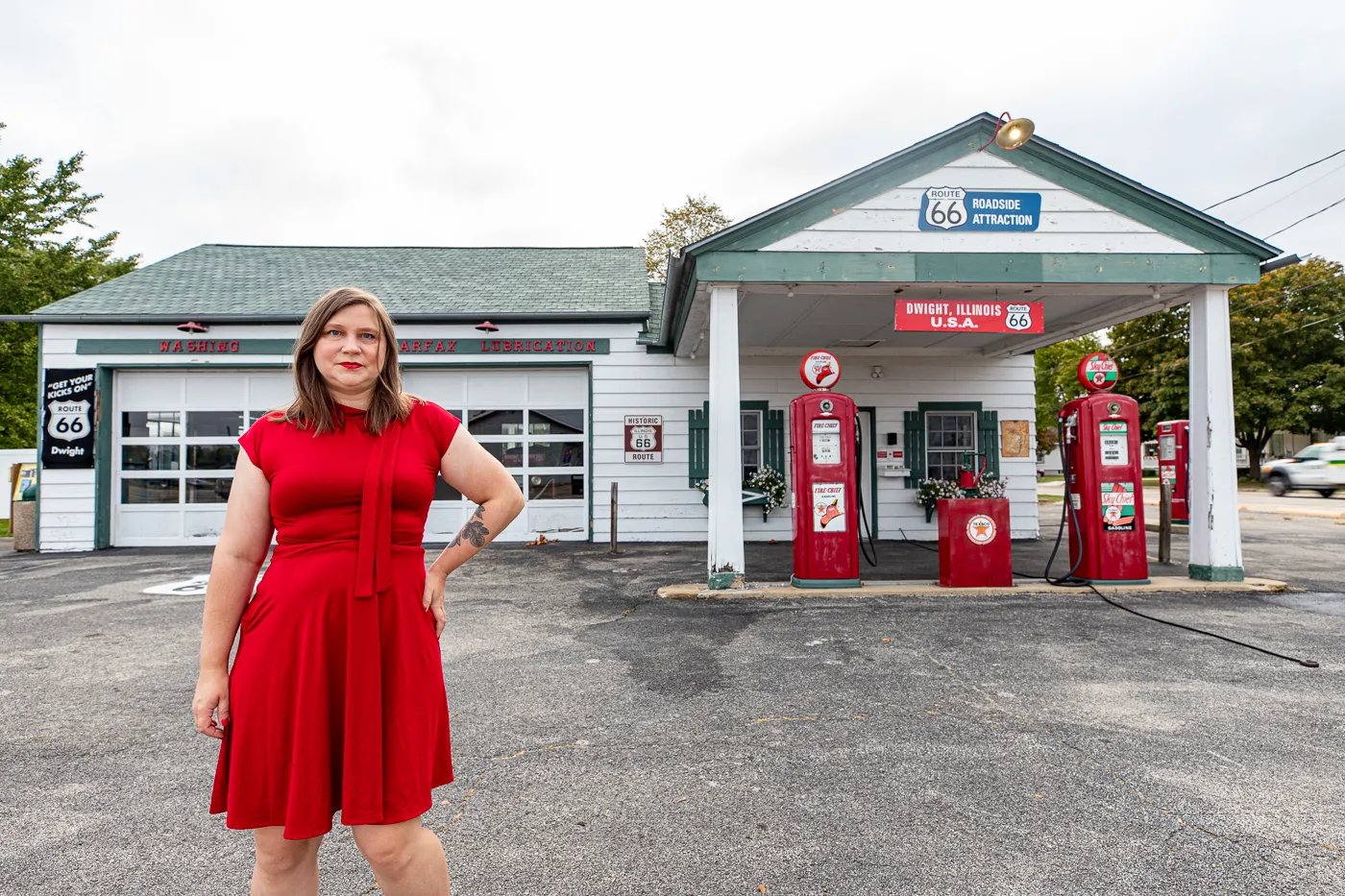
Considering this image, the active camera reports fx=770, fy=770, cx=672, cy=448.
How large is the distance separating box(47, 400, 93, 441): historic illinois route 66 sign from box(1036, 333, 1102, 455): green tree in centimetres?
4481

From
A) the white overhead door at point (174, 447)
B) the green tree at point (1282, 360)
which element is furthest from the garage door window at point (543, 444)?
the green tree at point (1282, 360)

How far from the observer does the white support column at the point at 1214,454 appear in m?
7.70

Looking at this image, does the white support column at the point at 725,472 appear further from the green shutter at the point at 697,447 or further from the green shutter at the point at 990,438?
the green shutter at the point at 990,438

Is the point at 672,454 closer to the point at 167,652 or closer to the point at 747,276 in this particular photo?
the point at 747,276

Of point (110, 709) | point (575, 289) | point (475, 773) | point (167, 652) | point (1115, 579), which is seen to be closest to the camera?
point (475, 773)

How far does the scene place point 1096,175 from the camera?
7738mm

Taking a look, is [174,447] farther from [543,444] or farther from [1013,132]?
[1013,132]

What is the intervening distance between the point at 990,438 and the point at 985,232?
18.7 ft

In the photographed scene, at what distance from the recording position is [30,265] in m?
20.4

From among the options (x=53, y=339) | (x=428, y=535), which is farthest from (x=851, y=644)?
(x=53, y=339)

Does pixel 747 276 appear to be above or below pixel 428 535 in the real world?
above

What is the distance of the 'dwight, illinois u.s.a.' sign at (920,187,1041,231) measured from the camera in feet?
25.5

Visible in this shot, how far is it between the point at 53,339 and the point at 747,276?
1119 centimetres

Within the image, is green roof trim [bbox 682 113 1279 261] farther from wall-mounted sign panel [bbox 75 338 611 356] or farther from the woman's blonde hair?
the woman's blonde hair
